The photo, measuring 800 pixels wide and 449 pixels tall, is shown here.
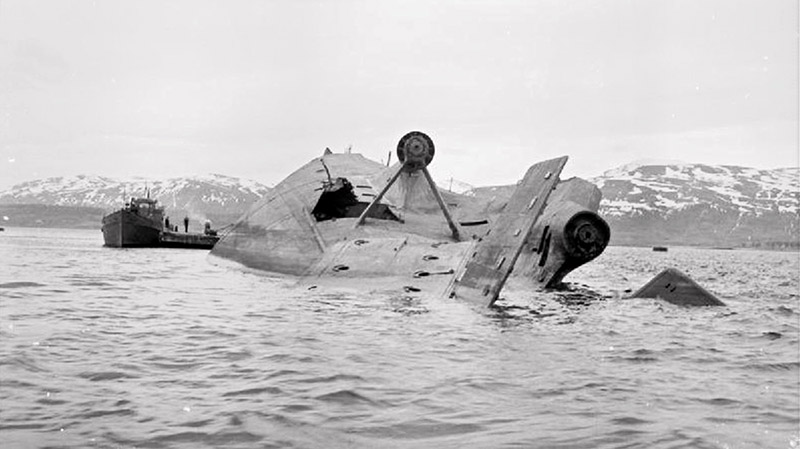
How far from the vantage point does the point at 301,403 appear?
5.98m

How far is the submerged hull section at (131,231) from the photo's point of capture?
63684 millimetres

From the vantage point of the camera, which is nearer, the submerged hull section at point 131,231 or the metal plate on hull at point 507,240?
the metal plate on hull at point 507,240

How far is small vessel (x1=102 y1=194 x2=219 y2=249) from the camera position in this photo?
63844 millimetres

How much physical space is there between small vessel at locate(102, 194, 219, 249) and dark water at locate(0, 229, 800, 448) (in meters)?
53.6

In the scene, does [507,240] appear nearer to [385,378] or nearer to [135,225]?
[385,378]

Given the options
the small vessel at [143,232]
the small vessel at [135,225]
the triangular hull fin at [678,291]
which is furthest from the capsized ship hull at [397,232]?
the small vessel at [135,225]

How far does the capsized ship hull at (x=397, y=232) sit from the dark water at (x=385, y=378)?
6.95 feet

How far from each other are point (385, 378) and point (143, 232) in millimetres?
63037

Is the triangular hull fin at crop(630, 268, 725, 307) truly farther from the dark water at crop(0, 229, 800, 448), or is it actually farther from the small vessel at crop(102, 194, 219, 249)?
the small vessel at crop(102, 194, 219, 249)

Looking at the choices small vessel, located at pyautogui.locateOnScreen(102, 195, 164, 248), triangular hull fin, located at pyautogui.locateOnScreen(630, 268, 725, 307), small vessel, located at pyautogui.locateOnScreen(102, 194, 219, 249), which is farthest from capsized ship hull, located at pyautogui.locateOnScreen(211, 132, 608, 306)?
small vessel, located at pyautogui.locateOnScreen(102, 195, 164, 248)

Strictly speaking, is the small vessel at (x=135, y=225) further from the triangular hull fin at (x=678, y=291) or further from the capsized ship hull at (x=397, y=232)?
the triangular hull fin at (x=678, y=291)

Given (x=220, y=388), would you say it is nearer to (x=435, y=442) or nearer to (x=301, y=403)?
(x=301, y=403)

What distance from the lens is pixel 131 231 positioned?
210 ft

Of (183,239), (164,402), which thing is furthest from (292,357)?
(183,239)
